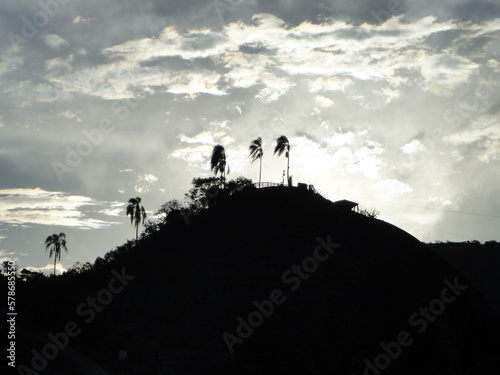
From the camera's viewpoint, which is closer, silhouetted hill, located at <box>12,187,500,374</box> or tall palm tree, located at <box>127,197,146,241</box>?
silhouetted hill, located at <box>12,187,500,374</box>

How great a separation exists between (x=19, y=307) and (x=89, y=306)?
33.0 feet

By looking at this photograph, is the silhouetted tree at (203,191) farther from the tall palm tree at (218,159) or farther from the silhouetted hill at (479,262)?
the silhouetted hill at (479,262)

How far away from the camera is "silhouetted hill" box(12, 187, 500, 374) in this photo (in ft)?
132

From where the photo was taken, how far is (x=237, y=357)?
3875 centimetres

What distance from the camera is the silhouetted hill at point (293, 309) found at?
4022cm

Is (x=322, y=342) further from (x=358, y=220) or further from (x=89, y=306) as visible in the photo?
(x=89, y=306)

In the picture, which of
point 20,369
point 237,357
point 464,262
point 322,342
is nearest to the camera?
point 20,369

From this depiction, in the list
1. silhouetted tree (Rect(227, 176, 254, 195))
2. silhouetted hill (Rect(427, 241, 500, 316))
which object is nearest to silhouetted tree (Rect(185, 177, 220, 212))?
silhouetted tree (Rect(227, 176, 254, 195))

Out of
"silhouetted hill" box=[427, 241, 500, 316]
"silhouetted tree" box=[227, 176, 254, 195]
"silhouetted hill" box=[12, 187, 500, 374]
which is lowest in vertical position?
"silhouetted hill" box=[12, 187, 500, 374]

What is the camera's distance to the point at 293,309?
44.4m

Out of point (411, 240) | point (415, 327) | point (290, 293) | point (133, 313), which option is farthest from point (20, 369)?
point (411, 240)

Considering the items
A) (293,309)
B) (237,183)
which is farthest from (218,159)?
(293,309)

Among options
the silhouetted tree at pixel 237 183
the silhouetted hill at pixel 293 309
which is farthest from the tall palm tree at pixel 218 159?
the silhouetted hill at pixel 293 309

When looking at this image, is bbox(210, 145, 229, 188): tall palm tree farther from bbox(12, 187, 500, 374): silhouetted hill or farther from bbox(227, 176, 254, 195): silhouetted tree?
bbox(12, 187, 500, 374): silhouetted hill
